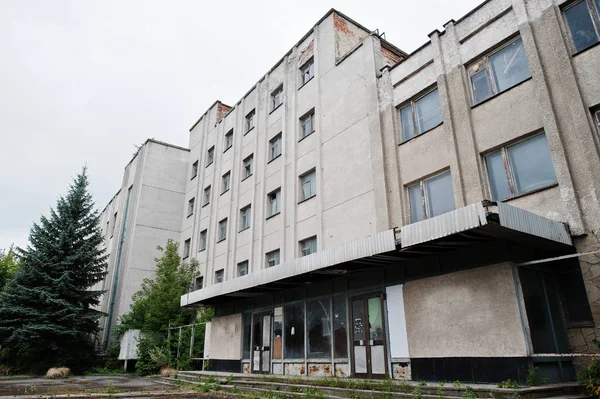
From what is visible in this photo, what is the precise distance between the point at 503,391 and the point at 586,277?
3136 millimetres

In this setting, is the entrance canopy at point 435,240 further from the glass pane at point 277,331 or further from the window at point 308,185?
the window at point 308,185

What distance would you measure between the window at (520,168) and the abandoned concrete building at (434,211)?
33 mm

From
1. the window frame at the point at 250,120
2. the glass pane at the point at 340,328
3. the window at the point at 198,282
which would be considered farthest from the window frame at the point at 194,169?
the glass pane at the point at 340,328

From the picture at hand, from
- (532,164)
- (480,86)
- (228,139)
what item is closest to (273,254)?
(228,139)

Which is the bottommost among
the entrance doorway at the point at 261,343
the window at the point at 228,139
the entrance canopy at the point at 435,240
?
the entrance doorway at the point at 261,343

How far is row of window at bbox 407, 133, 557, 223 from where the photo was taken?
10.0 meters

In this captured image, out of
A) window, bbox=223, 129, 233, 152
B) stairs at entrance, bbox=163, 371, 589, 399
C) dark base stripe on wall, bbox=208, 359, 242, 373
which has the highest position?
window, bbox=223, 129, 233, 152

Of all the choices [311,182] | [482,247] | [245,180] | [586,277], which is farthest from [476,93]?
[245,180]

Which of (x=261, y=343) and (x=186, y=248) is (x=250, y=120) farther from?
(x=261, y=343)

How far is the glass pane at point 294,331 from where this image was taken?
14.2 metres

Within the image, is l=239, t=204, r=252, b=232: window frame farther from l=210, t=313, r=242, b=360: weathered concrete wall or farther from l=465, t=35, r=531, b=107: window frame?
l=465, t=35, r=531, b=107: window frame

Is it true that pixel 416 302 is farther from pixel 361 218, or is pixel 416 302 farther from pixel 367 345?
pixel 361 218

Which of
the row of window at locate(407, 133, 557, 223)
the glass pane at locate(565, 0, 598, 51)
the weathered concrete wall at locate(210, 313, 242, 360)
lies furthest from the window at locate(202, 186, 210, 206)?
the glass pane at locate(565, 0, 598, 51)

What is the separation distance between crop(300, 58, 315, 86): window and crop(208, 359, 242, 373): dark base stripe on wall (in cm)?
1231
